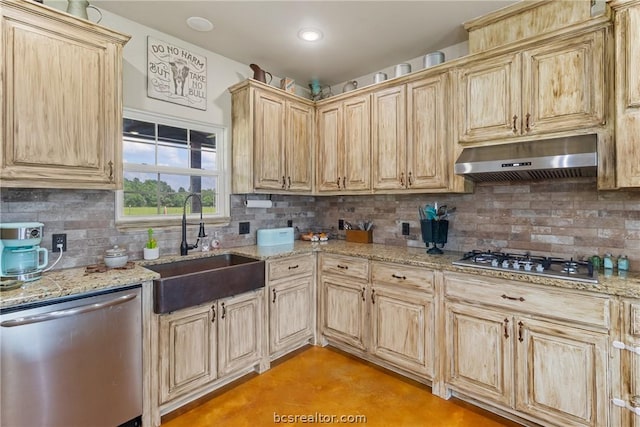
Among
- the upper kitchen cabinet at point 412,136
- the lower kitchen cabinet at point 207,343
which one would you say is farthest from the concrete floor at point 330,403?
the upper kitchen cabinet at point 412,136

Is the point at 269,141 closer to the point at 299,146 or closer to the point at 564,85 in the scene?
the point at 299,146

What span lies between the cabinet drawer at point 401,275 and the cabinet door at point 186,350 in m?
1.32

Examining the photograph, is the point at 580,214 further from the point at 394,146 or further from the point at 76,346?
the point at 76,346

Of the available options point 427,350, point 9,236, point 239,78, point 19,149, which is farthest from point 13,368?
point 239,78

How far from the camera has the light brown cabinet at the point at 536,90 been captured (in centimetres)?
194

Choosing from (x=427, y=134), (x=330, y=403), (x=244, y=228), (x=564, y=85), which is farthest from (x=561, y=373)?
(x=244, y=228)

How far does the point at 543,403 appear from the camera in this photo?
6.10ft

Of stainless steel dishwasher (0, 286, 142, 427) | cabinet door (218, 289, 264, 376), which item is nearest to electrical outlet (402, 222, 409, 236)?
cabinet door (218, 289, 264, 376)

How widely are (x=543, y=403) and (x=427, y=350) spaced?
2.35 feet

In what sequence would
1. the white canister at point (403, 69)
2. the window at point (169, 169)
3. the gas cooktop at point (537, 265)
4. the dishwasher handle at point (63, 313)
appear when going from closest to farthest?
the dishwasher handle at point (63, 313), the gas cooktop at point (537, 265), the window at point (169, 169), the white canister at point (403, 69)

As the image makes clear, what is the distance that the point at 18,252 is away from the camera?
172 cm

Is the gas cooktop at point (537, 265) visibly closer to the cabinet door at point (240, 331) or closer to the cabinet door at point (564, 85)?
the cabinet door at point (564, 85)

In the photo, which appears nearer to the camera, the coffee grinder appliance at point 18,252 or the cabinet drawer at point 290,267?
the coffee grinder appliance at point 18,252

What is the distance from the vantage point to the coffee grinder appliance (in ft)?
5.46
